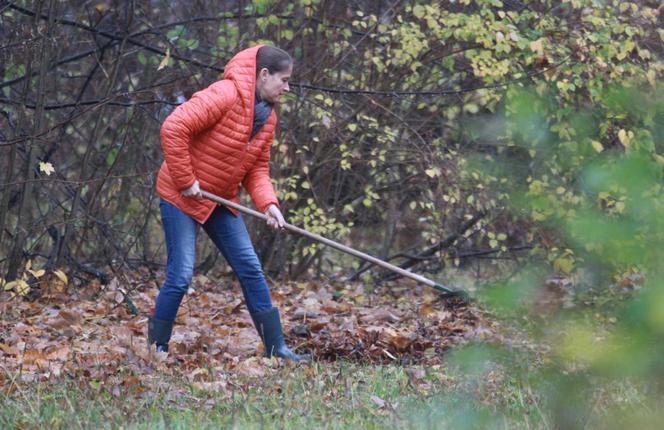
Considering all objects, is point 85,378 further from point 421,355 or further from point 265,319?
point 421,355

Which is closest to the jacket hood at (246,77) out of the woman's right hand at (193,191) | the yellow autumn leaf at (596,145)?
the woman's right hand at (193,191)

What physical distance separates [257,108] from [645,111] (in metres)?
4.01

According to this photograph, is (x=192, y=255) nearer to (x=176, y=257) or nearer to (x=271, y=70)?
(x=176, y=257)

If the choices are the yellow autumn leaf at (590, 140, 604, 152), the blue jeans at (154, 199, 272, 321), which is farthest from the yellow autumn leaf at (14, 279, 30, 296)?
the yellow autumn leaf at (590, 140, 604, 152)

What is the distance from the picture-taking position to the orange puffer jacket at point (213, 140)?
533cm

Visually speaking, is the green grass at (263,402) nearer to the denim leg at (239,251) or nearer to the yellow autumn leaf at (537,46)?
the denim leg at (239,251)

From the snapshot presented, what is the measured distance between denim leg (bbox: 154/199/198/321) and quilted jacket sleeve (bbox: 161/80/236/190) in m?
0.19

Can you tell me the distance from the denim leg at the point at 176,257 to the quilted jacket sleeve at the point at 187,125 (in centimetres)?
19

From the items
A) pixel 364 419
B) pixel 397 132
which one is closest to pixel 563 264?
pixel 364 419

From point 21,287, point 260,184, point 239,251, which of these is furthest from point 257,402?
point 21,287

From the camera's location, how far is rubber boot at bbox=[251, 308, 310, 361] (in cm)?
569

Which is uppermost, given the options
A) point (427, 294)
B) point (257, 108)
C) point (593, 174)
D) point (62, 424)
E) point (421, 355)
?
point (593, 174)

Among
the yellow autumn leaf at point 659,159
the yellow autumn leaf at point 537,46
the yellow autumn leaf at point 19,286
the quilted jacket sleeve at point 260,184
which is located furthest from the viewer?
the yellow autumn leaf at point 537,46

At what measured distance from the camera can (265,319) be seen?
5.70 m
